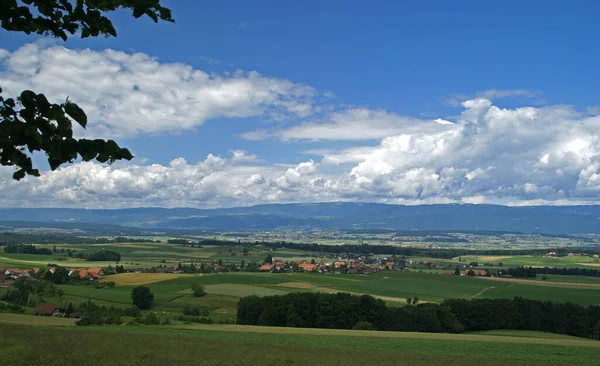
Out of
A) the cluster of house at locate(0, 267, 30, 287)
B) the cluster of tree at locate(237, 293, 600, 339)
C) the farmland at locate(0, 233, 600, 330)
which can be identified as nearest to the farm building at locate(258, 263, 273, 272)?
the farmland at locate(0, 233, 600, 330)

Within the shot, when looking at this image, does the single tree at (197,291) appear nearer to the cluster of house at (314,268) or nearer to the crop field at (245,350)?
the crop field at (245,350)

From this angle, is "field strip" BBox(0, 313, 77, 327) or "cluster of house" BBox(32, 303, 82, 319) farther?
"cluster of house" BBox(32, 303, 82, 319)

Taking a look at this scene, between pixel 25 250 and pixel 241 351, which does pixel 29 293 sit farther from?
pixel 25 250

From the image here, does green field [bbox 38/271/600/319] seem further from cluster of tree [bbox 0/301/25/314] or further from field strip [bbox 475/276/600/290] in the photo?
cluster of tree [bbox 0/301/25/314]

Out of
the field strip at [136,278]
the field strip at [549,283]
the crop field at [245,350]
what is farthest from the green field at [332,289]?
the crop field at [245,350]

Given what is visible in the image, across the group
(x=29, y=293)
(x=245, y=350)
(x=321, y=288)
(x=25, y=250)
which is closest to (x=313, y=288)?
(x=321, y=288)

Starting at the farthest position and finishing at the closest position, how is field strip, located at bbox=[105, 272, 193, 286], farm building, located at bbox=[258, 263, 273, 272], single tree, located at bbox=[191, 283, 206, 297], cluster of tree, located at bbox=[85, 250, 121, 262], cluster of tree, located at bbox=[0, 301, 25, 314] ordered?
cluster of tree, located at bbox=[85, 250, 121, 262] < farm building, located at bbox=[258, 263, 273, 272] < field strip, located at bbox=[105, 272, 193, 286] < single tree, located at bbox=[191, 283, 206, 297] < cluster of tree, located at bbox=[0, 301, 25, 314]
